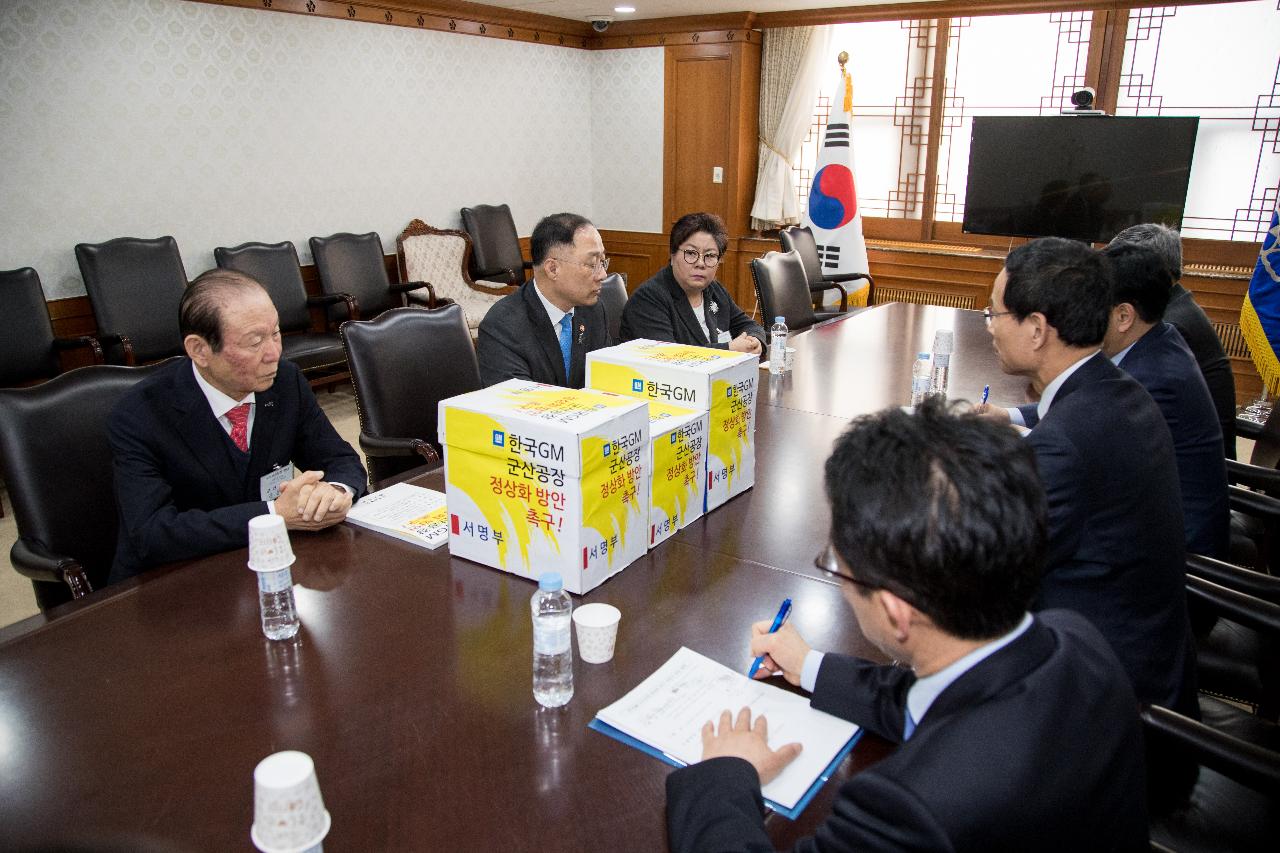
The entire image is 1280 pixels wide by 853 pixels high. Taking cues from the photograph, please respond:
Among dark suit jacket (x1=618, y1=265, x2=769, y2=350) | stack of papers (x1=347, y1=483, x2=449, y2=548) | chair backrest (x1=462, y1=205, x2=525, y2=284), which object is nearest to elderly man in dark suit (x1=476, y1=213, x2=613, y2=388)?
dark suit jacket (x1=618, y1=265, x2=769, y2=350)

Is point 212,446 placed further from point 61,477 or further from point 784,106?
point 784,106

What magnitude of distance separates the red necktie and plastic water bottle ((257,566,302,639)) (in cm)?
61

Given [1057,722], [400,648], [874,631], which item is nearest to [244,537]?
[400,648]

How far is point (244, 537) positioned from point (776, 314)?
9.72 ft

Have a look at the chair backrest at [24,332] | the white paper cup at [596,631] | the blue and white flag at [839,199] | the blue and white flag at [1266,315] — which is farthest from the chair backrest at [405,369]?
the blue and white flag at [839,199]

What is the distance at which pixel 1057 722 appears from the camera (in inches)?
32.0

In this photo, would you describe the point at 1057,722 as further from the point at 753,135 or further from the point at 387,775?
the point at 753,135

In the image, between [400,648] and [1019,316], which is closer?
[400,648]

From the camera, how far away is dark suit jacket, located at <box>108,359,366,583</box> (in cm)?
162

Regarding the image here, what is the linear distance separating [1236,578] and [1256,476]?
0.77 metres

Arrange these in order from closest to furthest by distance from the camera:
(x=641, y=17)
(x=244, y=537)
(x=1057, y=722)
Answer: (x=1057, y=722) → (x=244, y=537) → (x=641, y=17)

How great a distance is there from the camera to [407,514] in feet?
5.87

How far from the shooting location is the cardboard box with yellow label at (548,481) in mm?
1393

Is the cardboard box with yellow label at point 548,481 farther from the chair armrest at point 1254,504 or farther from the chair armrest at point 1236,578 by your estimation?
the chair armrest at point 1254,504
